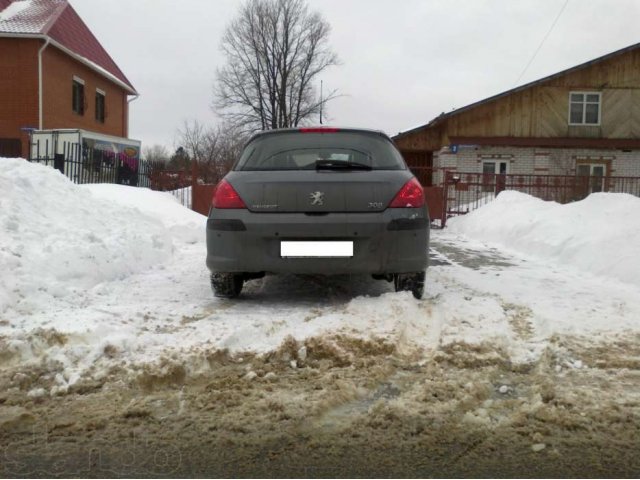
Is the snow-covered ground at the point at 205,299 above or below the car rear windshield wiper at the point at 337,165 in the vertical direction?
below

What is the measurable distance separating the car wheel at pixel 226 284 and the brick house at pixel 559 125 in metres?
20.8

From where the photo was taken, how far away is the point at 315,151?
4.68 m

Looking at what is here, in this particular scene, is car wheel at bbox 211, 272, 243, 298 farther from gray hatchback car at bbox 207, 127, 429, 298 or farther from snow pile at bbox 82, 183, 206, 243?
snow pile at bbox 82, 183, 206, 243

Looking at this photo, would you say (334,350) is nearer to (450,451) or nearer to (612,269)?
(450,451)

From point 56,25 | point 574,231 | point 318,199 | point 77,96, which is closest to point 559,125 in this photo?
point 574,231

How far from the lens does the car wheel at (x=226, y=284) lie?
4645 mm

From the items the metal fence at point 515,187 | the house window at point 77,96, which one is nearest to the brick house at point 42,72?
the house window at point 77,96

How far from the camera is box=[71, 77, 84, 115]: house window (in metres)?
20.6

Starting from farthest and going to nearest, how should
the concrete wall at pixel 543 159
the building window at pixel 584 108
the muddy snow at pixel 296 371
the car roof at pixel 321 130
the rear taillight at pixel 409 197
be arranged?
1. the building window at pixel 584 108
2. the concrete wall at pixel 543 159
3. the car roof at pixel 321 130
4. the rear taillight at pixel 409 197
5. the muddy snow at pixel 296 371

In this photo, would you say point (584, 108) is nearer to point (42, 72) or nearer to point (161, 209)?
point (161, 209)

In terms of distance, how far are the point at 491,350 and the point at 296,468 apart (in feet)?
5.76

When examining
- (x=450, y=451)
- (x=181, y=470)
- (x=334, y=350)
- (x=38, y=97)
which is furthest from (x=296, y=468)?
(x=38, y=97)

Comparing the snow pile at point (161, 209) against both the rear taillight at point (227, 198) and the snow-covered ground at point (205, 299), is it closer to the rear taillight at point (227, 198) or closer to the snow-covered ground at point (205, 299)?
the snow-covered ground at point (205, 299)

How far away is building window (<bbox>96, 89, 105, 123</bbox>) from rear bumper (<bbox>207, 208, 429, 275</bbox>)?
21.3 meters
